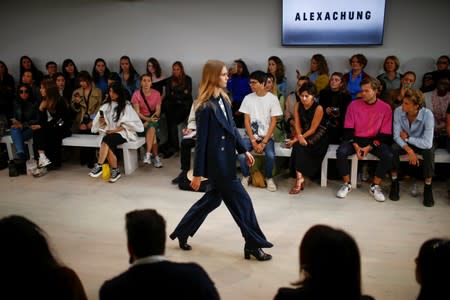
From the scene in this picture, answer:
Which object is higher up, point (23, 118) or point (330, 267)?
point (330, 267)

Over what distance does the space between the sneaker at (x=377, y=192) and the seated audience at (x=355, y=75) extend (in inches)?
53.6

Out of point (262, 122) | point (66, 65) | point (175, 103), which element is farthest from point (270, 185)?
point (66, 65)

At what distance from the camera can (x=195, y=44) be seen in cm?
679

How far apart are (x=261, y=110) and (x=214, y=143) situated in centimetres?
193

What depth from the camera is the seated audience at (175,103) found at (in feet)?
20.7

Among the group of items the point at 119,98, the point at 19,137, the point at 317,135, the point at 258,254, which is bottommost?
the point at 258,254

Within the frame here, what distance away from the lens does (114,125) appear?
570 cm

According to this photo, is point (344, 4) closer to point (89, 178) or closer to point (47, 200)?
point (89, 178)

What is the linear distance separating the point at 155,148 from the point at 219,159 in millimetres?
2800

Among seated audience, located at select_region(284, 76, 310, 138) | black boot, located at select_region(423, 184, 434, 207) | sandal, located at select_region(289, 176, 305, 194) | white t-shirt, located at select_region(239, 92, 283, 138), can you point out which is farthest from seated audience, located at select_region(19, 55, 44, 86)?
black boot, located at select_region(423, 184, 434, 207)

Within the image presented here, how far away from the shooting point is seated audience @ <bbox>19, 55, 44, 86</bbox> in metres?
7.21

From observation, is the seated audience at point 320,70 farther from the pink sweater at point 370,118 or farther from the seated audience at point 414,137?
the seated audience at point 414,137

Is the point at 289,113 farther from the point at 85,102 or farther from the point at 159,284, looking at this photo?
the point at 159,284

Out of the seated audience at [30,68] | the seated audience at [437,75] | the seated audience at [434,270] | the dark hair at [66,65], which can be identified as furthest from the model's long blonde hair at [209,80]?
the seated audience at [30,68]
